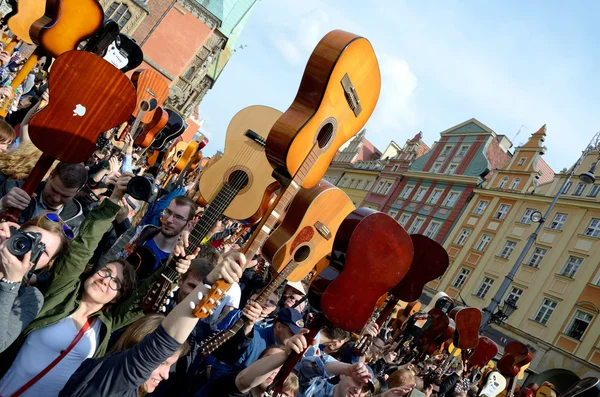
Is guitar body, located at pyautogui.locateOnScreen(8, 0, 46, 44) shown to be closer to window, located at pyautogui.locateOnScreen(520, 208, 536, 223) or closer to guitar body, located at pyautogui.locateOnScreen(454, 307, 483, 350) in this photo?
guitar body, located at pyautogui.locateOnScreen(454, 307, 483, 350)

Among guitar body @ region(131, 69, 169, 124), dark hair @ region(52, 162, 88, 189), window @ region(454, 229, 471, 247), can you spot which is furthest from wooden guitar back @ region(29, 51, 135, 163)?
window @ region(454, 229, 471, 247)

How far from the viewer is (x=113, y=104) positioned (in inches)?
127

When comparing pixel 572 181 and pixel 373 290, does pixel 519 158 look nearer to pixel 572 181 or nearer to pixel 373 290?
pixel 572 181

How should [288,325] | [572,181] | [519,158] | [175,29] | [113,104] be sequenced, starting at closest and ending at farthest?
[113,104], [288,325], [572,181], [519,158], [175,29]

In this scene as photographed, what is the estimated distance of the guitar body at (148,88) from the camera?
7.77 m

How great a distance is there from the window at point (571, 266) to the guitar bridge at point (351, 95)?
29.4m

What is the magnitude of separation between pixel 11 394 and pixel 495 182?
37.3 meters

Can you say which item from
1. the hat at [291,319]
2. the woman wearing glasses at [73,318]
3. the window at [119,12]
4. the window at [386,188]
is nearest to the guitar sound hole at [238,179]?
the hat at [291,319]

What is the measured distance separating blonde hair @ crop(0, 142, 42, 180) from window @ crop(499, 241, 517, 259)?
32.3m

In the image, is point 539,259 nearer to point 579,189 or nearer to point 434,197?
point 579,189

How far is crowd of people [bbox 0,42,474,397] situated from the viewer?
2201mm

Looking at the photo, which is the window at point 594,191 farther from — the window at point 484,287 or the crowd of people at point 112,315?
the crowd of people at point 112,315

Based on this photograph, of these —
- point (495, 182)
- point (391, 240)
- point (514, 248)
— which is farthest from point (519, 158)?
point (391, 240)

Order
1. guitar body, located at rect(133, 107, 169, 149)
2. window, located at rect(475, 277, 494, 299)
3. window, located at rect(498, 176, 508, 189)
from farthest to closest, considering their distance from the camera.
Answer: window, located at rect(498, 176, 508, 189)
window, located at rect(475, 277, 494, 299)
guitar body, located at rect(133, 107, 169, 149)
